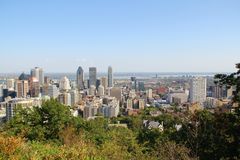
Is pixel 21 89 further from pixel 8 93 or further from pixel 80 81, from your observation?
pixel 80 81

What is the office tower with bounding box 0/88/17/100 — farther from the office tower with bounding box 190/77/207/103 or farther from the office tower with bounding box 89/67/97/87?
the office tower with bounding box 190/77/207/103

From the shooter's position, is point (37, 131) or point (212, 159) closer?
point (212, 159)

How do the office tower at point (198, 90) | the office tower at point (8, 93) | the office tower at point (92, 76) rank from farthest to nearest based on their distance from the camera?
the office tower at point (92, 76) → the office tower at point (198, 90) → the office tower at point (8, 93)

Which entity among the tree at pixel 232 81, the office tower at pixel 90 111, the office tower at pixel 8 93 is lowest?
the office tower at pixel 90 111

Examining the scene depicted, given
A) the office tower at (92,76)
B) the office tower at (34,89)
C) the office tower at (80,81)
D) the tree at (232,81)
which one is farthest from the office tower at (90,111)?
the office tower at (92,76)

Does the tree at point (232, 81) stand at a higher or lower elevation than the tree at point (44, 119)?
higher

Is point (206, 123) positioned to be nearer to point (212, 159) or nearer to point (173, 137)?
point (212, 159)

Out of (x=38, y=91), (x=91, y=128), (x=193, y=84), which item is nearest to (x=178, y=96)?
(x=193, y=84)

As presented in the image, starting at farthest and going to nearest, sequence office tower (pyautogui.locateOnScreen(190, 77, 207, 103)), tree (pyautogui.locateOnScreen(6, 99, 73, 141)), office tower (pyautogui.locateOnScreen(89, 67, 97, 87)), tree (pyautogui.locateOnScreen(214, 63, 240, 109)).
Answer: office tower (pyautogui.locateOnScreen(89, 67, 97, 87)) → office tower (pyautogui.locateOnScreen(190, 77, 207, 103)) → tree (pyautogui.locateOnScreen(6, 99, 73, 141)) → tree (pyautogui.locateOnScreen(214, 63, 240, 109))

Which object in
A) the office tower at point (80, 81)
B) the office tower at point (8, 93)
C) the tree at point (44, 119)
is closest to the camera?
the tree at point (44, 119)

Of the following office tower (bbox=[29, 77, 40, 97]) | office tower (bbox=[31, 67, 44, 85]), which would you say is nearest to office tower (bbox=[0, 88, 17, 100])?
office tower (bbox=[29, 77, 40, 97])

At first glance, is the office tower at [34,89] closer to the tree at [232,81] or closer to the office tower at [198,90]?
the office tower at [198,90]
